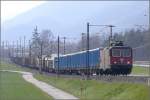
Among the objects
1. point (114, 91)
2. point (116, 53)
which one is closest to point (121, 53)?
point (116, 53)

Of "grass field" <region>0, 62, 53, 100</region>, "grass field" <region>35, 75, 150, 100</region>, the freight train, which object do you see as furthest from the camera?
the freight train

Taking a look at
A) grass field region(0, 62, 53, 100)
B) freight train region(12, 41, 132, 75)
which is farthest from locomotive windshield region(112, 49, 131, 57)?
grass field region(0, 62, 53, 100)

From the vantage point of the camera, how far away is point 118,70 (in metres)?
62.0

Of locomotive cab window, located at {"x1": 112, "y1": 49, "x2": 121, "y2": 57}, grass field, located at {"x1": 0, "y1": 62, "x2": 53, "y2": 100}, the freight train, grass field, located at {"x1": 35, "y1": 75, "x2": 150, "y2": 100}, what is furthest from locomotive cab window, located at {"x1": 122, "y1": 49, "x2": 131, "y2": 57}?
grass field, located at {"x1": 0, "y1": 62, "x2": 53, "y2": 100}

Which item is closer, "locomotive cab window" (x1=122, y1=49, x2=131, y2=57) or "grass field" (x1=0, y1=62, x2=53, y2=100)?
"grass field" (x1=0, y1=62, x2=53, y2=100)

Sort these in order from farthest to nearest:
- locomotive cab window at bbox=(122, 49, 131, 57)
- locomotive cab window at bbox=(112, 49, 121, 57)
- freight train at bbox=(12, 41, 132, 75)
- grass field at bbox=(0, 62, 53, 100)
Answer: locomotive cab window at bbox=(122, 49, 131, 57), locomotive cab window at bbox=(112, 49, 121, 57), freight train at bbox=(12, 41, 132, 75), grass field at bbox=(0, 62, 53, 100)

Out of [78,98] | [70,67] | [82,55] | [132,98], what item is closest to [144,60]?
[70,67]

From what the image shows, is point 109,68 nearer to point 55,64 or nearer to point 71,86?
point 71,86

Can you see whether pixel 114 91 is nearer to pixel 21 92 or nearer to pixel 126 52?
pixel 21 92

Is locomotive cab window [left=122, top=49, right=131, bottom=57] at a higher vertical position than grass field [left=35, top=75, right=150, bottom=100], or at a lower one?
higher

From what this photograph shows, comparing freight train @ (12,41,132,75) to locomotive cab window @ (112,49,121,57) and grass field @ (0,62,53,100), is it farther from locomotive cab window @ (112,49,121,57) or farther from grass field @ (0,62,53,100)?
grass field @ (0,62,53,100)

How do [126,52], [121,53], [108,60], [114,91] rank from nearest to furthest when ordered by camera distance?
[114,91]
[108,60]
[121,53]
[126,52]

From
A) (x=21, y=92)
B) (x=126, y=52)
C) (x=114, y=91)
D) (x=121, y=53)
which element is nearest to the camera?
(x=114, y=91)

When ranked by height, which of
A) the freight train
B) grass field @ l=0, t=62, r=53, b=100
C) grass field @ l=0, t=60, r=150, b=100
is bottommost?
grass field @ l=0, t=62, r=53, b=100
